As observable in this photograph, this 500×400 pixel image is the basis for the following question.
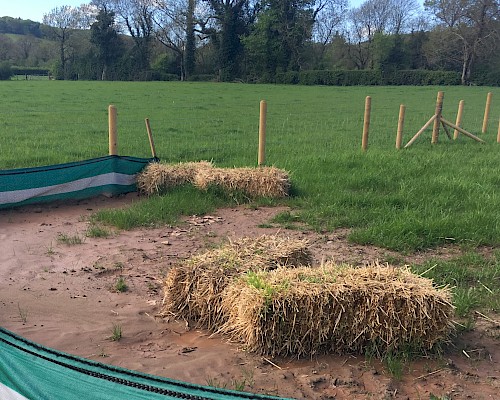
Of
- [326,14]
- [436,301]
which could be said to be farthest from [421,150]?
[326,14]

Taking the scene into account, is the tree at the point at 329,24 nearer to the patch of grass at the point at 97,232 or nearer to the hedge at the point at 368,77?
the hedge at the point at 368,77

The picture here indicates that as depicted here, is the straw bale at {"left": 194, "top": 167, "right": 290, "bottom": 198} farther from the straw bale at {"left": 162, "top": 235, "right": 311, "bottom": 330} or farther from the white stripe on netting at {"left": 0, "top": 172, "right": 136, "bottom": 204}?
the straw bale at {"left": 162, "top": 235, "right": 311, "bottom": 330}

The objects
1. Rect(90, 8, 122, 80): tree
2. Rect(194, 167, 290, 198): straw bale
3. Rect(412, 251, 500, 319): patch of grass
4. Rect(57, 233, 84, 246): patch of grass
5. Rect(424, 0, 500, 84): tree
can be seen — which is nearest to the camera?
Rect(412, 251, 500, 319): patch of grass

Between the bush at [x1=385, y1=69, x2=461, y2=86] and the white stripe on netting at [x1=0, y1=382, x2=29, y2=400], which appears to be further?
the bush at [x1=385, y1=69, x2=461, y2=86]

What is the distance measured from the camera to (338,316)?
12.8ft

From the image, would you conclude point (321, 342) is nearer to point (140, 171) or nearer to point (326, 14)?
point (140, 171)

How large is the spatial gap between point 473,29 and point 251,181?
205ft

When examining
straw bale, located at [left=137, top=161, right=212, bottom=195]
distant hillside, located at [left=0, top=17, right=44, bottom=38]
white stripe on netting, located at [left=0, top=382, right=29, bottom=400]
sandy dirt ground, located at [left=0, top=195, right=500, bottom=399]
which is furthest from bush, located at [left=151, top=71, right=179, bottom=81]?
distant hillside, located at [left=0, top=17, right=44, bottom=38]

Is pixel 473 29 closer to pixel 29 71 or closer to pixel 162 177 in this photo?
pixel 29 71

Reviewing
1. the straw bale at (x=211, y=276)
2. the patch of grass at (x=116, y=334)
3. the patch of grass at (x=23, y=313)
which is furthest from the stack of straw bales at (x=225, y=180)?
the patch of grass at (x=116, y=334)

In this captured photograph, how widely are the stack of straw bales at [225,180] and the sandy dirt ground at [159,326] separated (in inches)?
64.5

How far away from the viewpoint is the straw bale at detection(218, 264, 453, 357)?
3867 millimetres

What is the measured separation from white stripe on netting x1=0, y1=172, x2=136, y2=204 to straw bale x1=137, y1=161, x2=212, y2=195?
0.29 metres

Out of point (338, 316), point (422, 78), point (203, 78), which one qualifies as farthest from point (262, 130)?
point (203, 78)
